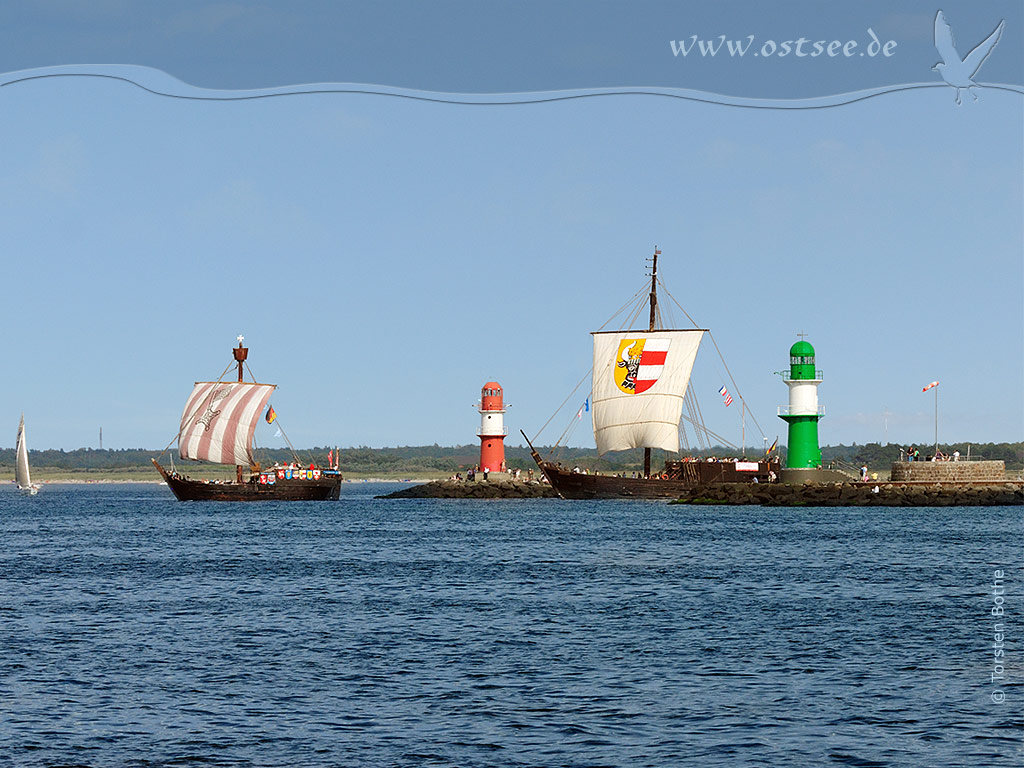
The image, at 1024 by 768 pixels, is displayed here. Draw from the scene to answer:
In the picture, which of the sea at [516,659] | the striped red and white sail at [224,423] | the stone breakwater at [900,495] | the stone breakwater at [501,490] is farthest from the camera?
the striped red and white sail at [224,423]

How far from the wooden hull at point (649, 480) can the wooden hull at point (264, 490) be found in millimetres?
28082

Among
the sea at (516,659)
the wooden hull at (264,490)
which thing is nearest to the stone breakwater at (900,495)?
the sea at (516,659)

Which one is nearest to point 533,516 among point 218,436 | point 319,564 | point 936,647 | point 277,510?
point 277,510

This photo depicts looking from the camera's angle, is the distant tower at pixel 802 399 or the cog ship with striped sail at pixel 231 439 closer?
the distant tower at pixel 802 399

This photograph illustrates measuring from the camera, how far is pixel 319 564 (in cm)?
5072

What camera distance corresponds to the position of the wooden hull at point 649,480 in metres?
123

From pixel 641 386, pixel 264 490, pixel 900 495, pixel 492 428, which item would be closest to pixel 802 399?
pixel 900 495

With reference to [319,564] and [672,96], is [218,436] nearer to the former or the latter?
[319,564]

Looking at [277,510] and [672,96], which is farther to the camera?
[277,510]

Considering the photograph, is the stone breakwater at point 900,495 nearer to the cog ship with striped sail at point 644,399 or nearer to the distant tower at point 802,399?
the distant tower at point 802,399

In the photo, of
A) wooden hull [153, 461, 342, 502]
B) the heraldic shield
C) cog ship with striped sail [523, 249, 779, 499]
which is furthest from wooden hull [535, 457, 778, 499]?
wooden hull [153, 461, 342, 502]

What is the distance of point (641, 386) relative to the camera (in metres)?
130

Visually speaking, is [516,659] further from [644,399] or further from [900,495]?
[644,399]

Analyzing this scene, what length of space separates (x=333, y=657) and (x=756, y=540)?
1583 inches
